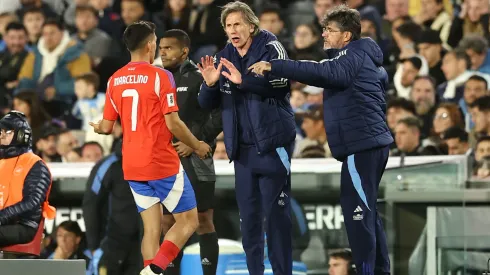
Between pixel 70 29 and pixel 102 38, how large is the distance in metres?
0.94

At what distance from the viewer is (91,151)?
12.2 m

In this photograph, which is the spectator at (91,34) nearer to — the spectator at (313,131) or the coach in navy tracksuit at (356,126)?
the spectator at (313,131)

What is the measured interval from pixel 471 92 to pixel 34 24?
6704mm

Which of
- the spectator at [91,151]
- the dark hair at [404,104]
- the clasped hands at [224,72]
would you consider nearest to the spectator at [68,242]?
the spectator at [91,151]

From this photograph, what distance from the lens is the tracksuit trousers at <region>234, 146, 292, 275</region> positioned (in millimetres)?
7258

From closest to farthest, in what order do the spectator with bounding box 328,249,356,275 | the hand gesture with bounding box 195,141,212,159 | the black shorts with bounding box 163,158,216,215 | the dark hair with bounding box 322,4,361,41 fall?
the dark hair with bounding box 322,4,361,41
the hand gesture with bounding box 195,141,212,159
the black shorts with bounding box 163,158,216,215
the spectator with bounding box 328,249,356,275

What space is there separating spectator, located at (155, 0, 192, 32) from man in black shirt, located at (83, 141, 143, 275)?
4741mm

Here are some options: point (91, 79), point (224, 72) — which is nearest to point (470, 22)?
point (91, 79)

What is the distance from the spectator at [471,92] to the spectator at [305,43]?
1991 mm

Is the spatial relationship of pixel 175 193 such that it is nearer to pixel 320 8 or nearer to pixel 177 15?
pixel 320 8

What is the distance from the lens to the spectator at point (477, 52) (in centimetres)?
1224

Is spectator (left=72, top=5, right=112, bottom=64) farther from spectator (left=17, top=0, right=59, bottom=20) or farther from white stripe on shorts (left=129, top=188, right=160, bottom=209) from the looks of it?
white stripe on shorts (left=129, top=188, right=160, bottom=209)

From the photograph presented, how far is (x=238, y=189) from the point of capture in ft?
24.3

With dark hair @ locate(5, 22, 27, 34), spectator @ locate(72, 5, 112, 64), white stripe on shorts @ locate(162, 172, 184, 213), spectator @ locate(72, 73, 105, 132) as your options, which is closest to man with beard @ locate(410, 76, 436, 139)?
spectator @ locate(72, 73, 105, 132)
